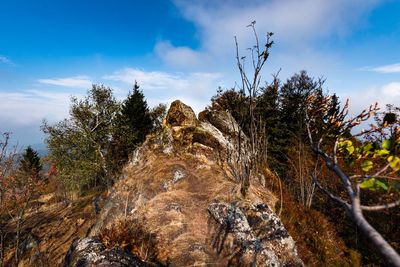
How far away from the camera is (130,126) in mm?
32625

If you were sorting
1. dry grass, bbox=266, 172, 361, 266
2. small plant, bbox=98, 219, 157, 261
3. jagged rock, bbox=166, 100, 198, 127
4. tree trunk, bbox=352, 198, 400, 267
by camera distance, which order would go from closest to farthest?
tree trunk, bbox=352, 198, 400, 267, small plant, bbox=98, 219, 157, 261, dry grass, bbox=266, 172, 361, 266, jagged rock, bbox=166, 100, 198, 127

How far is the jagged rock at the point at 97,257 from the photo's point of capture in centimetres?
627

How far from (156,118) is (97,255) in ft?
117

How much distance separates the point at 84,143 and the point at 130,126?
572cm

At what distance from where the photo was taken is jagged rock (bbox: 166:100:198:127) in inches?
591

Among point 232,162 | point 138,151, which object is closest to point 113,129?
point 138,151

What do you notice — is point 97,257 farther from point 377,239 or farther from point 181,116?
point 181,116

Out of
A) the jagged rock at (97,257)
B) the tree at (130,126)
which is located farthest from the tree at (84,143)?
the jagged rock at (97,257)

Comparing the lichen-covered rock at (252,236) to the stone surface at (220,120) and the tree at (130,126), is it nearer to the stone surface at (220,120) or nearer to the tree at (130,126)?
the stone surface at (220,120)

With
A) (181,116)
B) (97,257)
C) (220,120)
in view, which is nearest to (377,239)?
(97,257)

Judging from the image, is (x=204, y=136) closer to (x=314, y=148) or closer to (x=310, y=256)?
(x=310, y=256)

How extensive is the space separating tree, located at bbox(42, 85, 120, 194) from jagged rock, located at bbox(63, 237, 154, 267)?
2269cm

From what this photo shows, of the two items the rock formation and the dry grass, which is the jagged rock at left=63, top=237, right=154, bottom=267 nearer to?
the rock formation

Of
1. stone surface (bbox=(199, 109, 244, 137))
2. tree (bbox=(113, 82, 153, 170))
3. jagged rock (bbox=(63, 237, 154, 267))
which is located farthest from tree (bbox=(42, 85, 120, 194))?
jagged rock (bbox=(63, 237, 154, 267))
